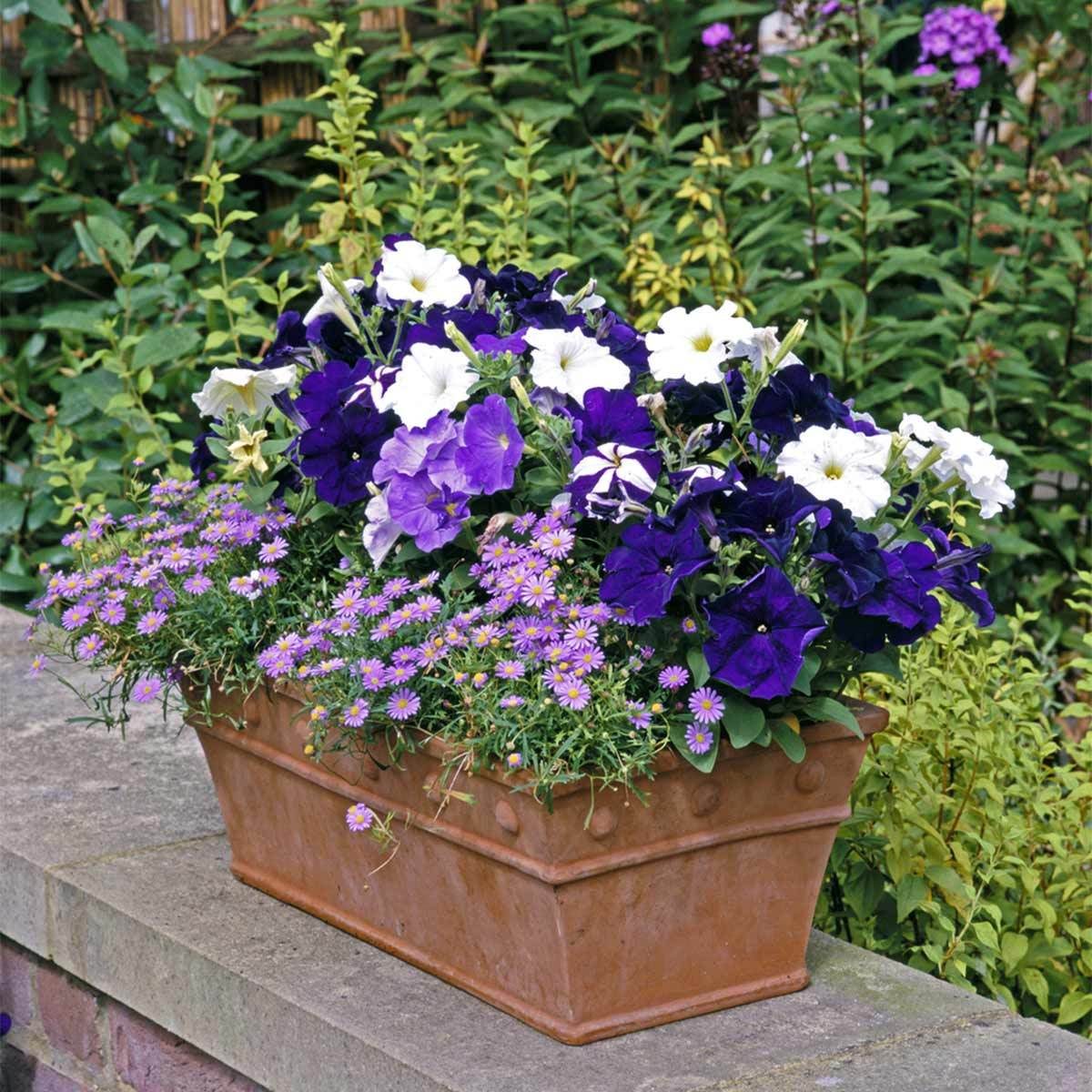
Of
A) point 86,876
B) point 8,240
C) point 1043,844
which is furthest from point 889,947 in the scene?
point 8,240

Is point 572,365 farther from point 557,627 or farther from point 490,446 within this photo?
point 557,627

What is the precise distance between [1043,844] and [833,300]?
1.76 meters

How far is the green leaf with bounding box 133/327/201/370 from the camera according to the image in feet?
11.4

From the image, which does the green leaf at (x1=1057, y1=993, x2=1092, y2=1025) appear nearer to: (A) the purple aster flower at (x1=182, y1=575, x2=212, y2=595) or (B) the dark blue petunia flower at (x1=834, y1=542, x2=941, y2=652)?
(B) the dark blue petunia flower at (x1=834, y1=542, x2=941, y2=652)

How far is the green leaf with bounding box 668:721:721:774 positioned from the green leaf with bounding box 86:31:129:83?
2.83 metres

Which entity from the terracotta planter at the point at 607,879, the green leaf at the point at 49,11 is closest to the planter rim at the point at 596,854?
the terracotta planter at the point at 607,879

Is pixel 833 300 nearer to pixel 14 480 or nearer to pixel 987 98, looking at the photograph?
pixel 987 98

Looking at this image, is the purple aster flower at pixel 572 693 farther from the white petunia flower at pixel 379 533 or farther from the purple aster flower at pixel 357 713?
the white petunia flower at pixel 379 533

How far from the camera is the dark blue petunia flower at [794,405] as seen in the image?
1767mm

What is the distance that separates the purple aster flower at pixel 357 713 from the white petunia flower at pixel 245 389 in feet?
1.60

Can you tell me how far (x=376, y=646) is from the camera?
1.77 meters

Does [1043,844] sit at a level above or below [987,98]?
below

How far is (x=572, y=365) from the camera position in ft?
5.90

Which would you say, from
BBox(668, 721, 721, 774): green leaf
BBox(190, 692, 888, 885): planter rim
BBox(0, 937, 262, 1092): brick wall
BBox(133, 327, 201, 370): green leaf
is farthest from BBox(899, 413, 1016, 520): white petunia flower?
BBox(133, 327, 201, 370): green leaf
